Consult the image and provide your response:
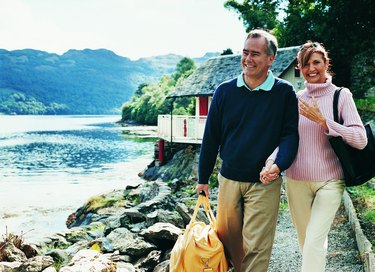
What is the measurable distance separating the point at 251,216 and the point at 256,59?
120cm

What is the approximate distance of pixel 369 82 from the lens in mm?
22688

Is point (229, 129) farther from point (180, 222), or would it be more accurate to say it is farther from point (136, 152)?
point (136, 152)

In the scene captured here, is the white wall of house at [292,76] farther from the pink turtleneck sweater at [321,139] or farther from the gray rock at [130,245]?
the pink turtleneck sweater at [321,139]

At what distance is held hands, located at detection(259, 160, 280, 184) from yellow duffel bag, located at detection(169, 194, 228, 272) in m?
0.61

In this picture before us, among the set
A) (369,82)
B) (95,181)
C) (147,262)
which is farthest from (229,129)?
(95,181)

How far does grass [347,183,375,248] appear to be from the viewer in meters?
5.83

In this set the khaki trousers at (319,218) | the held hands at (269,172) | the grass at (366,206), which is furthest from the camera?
the grass at (366,206)

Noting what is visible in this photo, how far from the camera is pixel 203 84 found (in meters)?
22.8

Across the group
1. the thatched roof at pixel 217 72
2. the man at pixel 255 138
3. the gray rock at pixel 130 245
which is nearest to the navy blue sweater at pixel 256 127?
the man at pixel 255 138

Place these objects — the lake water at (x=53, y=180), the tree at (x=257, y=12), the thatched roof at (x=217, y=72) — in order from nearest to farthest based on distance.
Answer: the lake water at (x=53, y=180) < the thatched roof at (x=217, y=72) < the tree at (x=257, y=12)

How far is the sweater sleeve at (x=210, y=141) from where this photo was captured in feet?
Answer: 11.5

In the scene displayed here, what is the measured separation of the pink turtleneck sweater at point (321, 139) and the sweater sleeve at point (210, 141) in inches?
24.9

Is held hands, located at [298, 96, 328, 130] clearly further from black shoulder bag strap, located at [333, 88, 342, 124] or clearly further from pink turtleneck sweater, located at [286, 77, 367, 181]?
black shoulder bag strap, located at [333, 88, 342, 124]

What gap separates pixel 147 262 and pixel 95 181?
20578 millimetres
